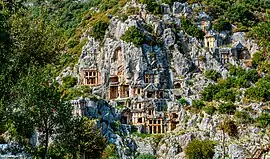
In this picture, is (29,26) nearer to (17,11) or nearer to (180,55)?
(17,11)

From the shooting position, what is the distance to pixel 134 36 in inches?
3652

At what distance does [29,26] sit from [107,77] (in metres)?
55.9

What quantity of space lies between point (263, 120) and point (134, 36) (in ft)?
91.5

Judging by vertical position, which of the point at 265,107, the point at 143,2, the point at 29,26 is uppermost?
the point at 143,2

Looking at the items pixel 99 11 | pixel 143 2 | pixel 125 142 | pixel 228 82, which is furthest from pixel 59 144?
pixel 99 11

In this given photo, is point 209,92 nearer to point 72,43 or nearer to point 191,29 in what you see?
point 191,29

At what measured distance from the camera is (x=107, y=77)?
92500mm

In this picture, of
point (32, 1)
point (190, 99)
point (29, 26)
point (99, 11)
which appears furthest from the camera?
point (32, 1)

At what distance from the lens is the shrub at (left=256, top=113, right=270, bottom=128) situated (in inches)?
3125

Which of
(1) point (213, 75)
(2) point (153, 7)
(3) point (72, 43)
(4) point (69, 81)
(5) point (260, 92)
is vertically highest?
(2) point (153, 7)

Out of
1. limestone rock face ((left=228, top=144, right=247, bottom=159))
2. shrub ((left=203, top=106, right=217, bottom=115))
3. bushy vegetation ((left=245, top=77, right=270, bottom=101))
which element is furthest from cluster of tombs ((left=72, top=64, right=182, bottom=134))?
limestone rock face ((left=228, top=144, right=247, bottom=159))

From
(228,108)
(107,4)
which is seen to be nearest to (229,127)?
(228,108)

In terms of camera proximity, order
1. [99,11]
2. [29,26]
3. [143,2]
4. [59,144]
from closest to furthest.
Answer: [29,26] < [59,144] < [143,2] < [99,11]

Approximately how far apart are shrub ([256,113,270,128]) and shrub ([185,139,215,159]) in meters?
9.58
